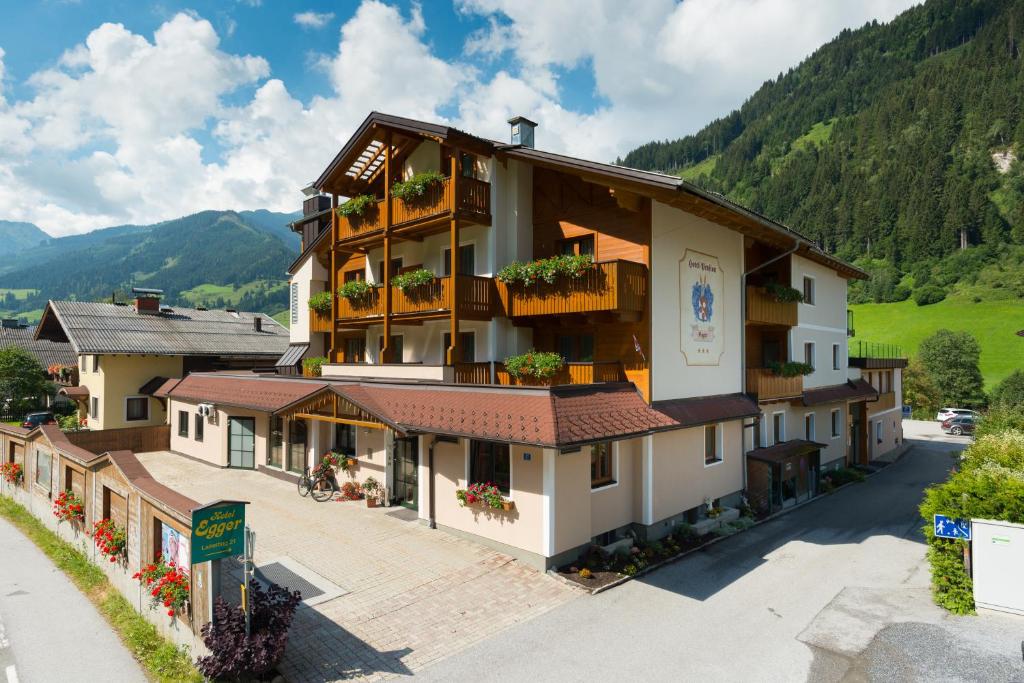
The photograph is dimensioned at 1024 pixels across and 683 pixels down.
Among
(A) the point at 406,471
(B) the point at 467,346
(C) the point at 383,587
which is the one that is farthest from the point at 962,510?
(A) the point at 406,471

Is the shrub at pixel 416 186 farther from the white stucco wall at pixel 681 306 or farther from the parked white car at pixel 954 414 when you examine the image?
the parked white car at pixel 954 414

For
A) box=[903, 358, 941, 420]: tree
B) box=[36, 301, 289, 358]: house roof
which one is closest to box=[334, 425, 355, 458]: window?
box=[36, 301, 289, 358]: house roof

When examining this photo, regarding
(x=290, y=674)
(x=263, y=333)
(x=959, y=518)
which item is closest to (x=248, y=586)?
(x=290, y=674)

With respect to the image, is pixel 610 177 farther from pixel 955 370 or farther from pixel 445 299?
pixel 955 370

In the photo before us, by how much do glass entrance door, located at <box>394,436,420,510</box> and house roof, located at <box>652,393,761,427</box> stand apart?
7.51 meters

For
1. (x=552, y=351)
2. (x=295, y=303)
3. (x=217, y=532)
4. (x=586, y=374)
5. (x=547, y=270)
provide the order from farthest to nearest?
(x=295, y=303)
(x=552, y=351)
(x=547, y=270)
(x=586, y=374)
(x=217, y=532)

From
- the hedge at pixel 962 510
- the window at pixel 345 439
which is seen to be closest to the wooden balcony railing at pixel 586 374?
the window at pixel 345 439

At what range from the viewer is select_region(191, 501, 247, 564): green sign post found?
308 inches

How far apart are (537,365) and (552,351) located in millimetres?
2746

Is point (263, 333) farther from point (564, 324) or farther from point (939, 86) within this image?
point (939, 86)

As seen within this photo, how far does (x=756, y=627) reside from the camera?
10.4 meters

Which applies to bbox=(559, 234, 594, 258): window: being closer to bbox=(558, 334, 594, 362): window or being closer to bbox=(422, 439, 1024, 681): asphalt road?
bbox=(558, 334, 594, 362): window

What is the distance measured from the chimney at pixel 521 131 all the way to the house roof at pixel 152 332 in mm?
23585

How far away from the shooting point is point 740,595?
A: 1193 cm
